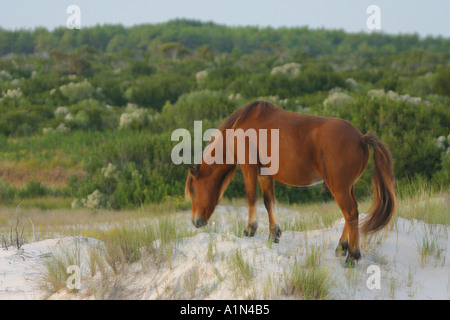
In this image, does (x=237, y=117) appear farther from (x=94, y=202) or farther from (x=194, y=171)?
(x=94, y=202)

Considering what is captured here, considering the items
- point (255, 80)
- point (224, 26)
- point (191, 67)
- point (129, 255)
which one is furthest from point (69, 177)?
point (224, 26)

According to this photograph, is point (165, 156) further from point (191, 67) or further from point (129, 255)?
point (191, 67)

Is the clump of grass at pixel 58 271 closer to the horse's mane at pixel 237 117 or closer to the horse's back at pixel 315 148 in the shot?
the horse's mane at pixel 237 117

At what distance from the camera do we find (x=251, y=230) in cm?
542

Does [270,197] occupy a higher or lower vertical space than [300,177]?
lower

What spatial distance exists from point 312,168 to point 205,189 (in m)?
1.07

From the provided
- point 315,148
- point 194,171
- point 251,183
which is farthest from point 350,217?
point 194,171

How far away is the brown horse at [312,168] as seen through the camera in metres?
4.57

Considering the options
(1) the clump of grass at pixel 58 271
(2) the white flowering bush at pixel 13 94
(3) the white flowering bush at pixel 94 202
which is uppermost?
(1) the clump of grass at pixel 58 271

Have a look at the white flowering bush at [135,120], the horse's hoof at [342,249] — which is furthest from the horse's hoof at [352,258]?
the white flowering bush at [135,120]

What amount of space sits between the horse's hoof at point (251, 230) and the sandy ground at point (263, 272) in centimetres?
7

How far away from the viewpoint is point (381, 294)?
4617 mm

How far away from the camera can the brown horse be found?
15.0ft
